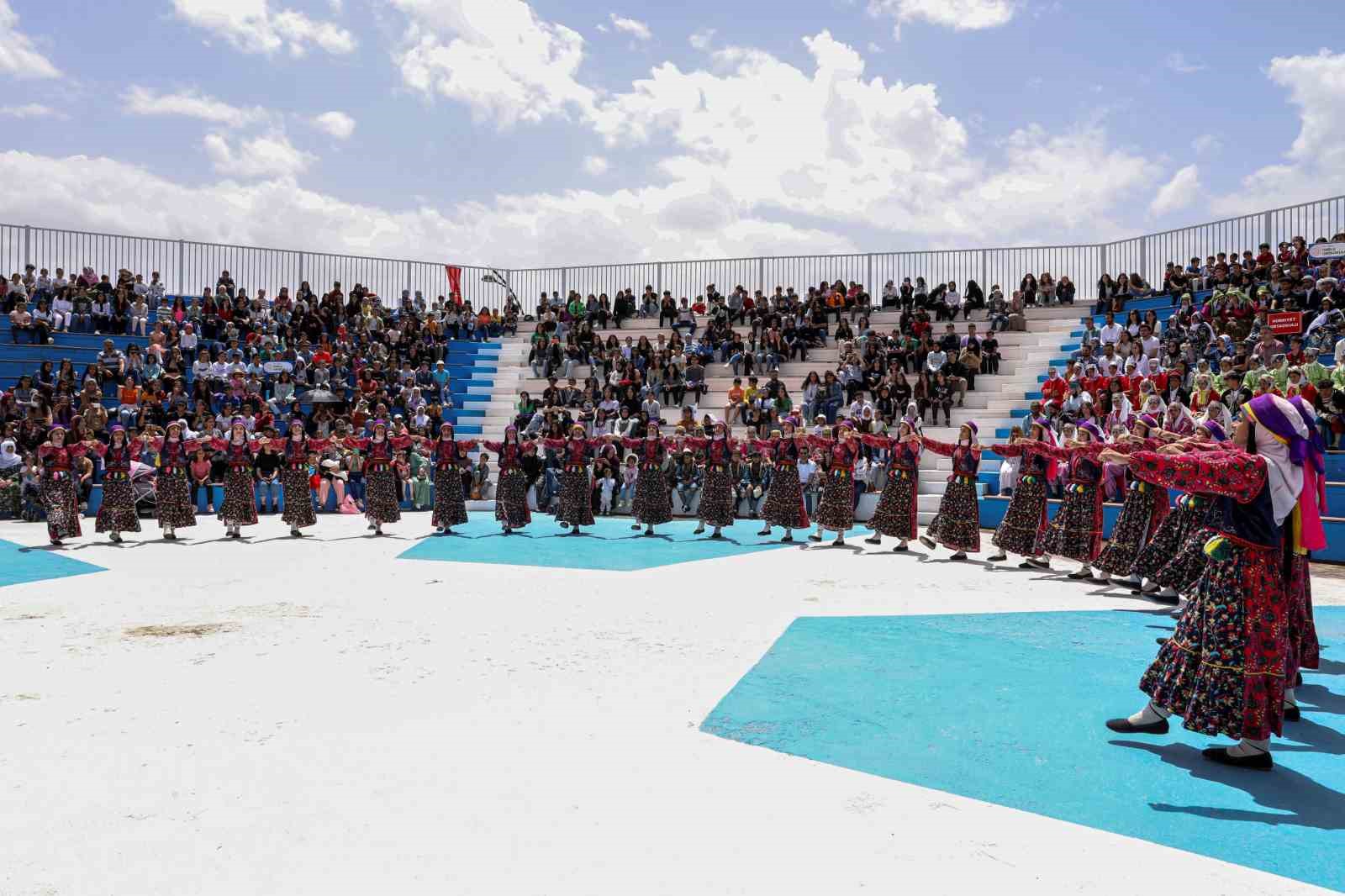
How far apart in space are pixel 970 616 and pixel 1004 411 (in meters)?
13.1

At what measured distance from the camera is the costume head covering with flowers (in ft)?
13.8

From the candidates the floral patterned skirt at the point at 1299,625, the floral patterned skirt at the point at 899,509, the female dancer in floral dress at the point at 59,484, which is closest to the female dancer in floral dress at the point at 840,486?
the floral patterned skirt at the point at 899,509

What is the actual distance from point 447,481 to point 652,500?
124 inches

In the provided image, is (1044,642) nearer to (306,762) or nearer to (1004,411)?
(306,762)

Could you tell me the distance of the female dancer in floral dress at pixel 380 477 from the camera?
14133mm

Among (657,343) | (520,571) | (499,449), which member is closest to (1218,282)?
(657,343)

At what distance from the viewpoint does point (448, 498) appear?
14.2 meters

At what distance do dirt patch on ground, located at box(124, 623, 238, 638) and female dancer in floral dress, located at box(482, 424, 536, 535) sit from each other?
7.24m

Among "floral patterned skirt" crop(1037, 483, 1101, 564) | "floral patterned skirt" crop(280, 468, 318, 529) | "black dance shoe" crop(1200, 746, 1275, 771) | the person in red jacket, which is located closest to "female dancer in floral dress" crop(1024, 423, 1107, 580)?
"floral patterned skirt" crop(1037, 483, 1101, 564)

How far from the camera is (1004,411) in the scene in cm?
1988

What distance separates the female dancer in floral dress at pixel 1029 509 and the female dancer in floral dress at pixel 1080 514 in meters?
0.56

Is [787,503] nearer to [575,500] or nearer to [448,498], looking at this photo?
[575,500]

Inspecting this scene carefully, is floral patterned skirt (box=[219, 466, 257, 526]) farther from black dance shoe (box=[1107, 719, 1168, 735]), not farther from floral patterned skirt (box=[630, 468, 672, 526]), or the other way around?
black dance shoe (box=[1107, 719, 1168, 735])

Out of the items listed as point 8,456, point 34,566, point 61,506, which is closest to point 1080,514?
point 34,566
